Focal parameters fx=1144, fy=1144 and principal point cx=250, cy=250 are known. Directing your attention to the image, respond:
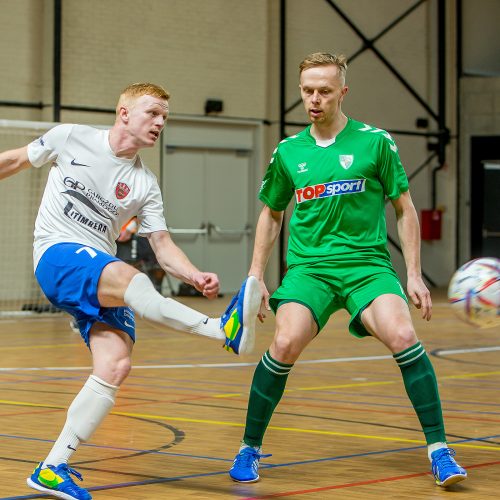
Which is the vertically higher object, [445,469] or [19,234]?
[445,469]

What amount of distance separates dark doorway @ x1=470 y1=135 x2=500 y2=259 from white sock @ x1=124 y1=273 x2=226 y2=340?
2270 cm

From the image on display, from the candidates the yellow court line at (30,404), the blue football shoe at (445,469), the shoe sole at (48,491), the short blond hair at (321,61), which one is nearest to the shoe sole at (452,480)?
the blue football shoe at (445,469)

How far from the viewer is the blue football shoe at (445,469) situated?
206 inches

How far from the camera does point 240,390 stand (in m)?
9.15

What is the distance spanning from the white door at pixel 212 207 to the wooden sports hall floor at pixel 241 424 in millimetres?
9913

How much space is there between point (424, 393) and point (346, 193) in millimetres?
1052

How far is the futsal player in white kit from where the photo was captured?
16.2 feet

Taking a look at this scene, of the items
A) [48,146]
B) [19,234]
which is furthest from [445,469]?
[19,234]

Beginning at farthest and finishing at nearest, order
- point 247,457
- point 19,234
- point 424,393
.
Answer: point 19,234 < point 247,457 < point 424,393

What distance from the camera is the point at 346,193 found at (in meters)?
5.68

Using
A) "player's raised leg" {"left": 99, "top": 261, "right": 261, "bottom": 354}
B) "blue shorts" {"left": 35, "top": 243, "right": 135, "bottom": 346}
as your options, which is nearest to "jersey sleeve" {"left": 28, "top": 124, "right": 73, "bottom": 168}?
"blue shorts" {"left": 35, "top": 243, "right": 135, "bottom": 346}

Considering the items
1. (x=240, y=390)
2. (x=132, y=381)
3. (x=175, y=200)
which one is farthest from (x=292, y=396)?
(x=175, y=200)

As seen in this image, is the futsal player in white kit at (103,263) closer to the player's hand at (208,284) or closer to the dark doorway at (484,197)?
the player's hand at (208,284)

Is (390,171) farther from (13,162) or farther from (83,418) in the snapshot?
(83,418)
